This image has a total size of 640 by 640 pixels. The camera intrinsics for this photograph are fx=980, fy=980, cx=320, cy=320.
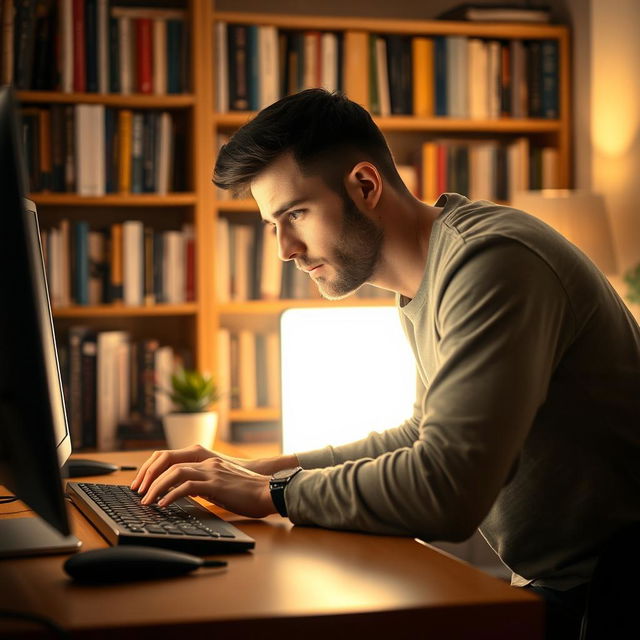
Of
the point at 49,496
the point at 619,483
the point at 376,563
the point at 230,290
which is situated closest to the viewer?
the point at 49,496

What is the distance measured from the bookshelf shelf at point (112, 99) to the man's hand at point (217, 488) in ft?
7.02

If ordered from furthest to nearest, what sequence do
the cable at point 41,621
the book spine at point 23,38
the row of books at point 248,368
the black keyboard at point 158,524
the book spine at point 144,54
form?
the row of books at point 248,368, the book spine at point 144,54, the book spine at point 23,38, the black keyboard at point 158,524, the cable at point 41,621

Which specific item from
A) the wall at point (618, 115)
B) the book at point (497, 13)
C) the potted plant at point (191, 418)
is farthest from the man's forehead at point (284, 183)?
the book at point (497, 13)

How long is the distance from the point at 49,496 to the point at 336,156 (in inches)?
30.9

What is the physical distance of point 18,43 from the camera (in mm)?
3068

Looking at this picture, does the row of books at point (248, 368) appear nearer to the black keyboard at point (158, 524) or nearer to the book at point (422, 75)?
the book at point (422, 75)

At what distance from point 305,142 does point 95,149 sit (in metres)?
1.87

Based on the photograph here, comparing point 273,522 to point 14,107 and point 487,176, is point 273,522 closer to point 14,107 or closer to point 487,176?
point 14,107

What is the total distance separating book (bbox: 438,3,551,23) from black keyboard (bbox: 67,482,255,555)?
257cm

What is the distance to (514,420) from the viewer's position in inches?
41.8

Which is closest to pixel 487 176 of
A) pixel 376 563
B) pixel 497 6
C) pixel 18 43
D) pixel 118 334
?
pixel 497 6

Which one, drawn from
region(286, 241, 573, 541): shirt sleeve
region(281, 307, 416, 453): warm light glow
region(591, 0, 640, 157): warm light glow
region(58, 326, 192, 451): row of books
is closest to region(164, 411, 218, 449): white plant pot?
region(281, 307, 416, 453): warm light glow

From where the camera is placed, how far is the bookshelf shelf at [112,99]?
121 inches

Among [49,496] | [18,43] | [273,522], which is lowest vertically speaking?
[273,522]
